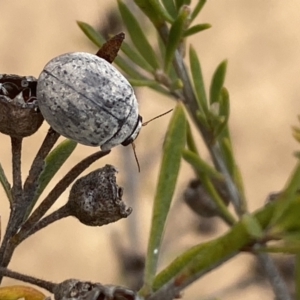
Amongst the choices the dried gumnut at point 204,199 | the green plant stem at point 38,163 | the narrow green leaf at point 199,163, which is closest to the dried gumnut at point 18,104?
the green plant stem at point 38,163

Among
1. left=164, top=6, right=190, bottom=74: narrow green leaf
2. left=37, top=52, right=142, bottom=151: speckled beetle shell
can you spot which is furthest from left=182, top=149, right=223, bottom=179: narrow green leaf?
left=37, top=52, right=142, bottom=151: speckled beetle shell

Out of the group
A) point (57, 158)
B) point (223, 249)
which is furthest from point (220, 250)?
point (57, 158)

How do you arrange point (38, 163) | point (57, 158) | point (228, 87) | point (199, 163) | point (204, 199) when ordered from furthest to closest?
point (228, 87) < point (204, 199) < point (199, 163) < point (57, 158) < point (38, 163)

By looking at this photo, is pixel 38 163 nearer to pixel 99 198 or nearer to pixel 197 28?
pixel 99 198

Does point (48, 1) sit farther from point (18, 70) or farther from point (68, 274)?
point (68, 274)

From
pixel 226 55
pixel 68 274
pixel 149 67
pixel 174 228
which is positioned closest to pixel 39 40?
pixel 226 55

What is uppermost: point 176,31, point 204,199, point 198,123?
point 176,31

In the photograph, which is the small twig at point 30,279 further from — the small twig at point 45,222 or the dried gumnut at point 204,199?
the dried gumnut at point 204,199

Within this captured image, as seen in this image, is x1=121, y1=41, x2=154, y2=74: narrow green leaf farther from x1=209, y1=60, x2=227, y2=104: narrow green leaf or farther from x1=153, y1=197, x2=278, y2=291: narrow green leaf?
x1=153, y1=197, x2=278, y2=291: narrow green leaf
